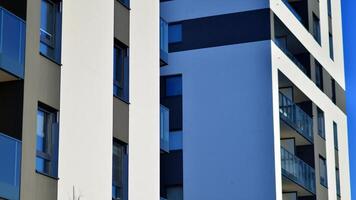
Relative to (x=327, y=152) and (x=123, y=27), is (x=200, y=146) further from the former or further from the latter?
(x=123, y=27)

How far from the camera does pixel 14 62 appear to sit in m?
19.4

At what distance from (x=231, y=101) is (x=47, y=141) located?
19919mm

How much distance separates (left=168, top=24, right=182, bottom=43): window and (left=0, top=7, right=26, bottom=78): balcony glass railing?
22.2m

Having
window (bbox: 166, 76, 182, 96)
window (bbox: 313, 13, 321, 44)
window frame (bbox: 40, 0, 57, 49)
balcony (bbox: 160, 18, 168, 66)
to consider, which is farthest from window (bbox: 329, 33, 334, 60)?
window frame (bbox: 40, 0, 57, 49)

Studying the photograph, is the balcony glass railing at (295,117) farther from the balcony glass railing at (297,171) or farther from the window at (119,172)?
the window at (119,172)

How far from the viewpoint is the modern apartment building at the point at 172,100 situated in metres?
20.1

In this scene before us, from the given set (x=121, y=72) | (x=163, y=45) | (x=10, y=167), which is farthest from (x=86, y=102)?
(x=163, y=45)

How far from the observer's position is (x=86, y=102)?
2228 cm

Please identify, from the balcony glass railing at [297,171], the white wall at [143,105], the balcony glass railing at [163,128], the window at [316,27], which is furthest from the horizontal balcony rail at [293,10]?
the white wall at [143,105]

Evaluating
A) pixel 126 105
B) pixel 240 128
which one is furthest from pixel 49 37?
pixel 240 128

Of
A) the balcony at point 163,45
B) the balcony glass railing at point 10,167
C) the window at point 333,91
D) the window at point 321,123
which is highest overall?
the window at point 333,91

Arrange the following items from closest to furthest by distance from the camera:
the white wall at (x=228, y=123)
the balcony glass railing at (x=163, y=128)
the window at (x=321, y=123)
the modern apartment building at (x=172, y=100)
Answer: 1. the modern apartment building at (x=172, y=100)
2. the balcony glass railing at (x=163, y=128)
3. the white wall at (x=228, y=123)
4. the window at (x=321, y=123)

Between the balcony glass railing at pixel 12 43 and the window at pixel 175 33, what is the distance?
72.7 feet

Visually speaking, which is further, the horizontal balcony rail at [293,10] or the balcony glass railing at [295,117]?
the horizontal balcony rail at [293,10]
